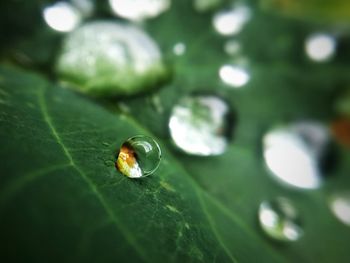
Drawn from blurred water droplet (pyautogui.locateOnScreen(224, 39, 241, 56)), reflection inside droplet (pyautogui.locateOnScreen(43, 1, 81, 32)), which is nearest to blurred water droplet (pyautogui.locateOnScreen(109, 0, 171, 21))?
reflection inside droplet (pyautogui.locateOnScreen(43, 1, 81, 32))

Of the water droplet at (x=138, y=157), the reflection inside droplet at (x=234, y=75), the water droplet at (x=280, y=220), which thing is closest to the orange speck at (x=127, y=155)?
the water droplet at (x=138, y=157)

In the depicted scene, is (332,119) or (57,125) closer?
(57,125)

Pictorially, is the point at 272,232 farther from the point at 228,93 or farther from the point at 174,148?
the point at 228,93

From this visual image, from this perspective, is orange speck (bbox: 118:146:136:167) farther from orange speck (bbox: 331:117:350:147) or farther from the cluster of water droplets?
orange speck (bbox: 331:117:350:147)

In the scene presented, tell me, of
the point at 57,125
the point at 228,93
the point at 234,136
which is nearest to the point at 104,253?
the point at 57,125

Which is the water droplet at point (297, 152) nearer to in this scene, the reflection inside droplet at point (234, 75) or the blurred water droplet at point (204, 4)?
the reflection inside droplet at point (234, 75)

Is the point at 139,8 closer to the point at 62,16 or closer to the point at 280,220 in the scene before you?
the point at 62,16

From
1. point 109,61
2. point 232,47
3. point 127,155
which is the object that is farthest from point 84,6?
point 127,155
